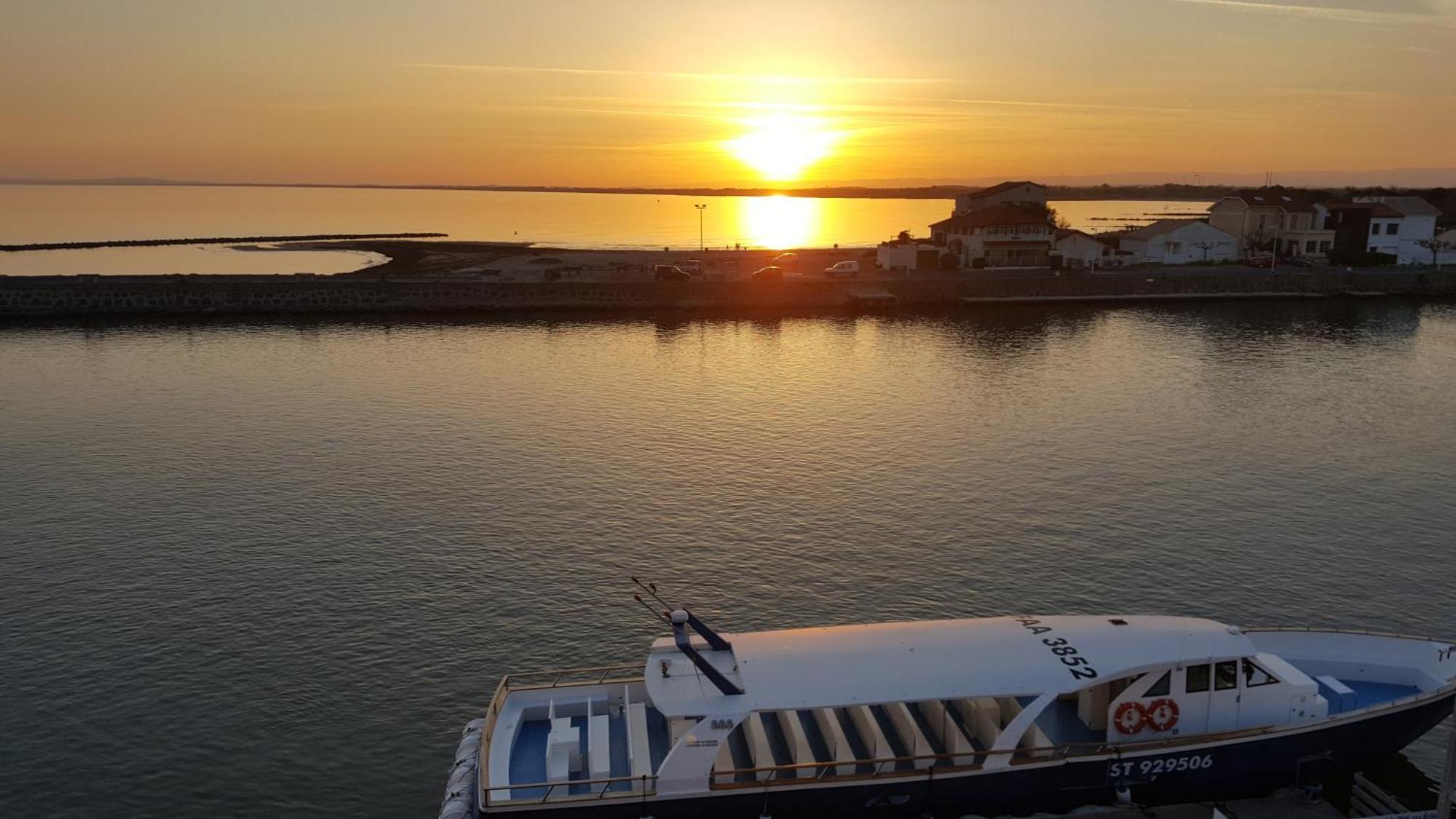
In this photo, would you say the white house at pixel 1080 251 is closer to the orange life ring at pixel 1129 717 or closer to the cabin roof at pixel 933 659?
the cabin roof at pixel 933 659

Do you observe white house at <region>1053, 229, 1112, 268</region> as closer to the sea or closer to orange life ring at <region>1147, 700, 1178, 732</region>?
the sea

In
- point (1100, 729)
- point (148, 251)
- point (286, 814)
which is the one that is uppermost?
point (148, 251)

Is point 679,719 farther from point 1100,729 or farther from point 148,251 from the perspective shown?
point 148,251

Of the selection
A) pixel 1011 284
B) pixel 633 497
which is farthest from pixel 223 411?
pixel 1011 284

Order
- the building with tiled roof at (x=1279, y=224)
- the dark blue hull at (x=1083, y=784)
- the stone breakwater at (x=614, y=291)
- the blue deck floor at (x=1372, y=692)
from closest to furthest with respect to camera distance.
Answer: the dark blue hull at (x=1083, y=784)
the blue deck floor at (x=1372, y=692)
the stone breakwater at (x=614, y=291)
the building with tiled roof at (x=1279, y=224)

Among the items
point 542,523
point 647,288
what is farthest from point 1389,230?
point 542,523

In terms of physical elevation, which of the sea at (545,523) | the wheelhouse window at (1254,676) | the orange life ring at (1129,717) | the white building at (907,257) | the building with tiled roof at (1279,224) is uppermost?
the building with tiled roof at (1279,224)

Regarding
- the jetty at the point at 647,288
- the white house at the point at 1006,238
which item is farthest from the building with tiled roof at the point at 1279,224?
the white house at the point at 1006,238
